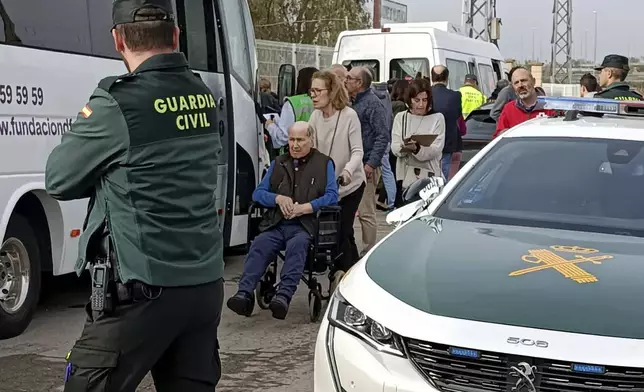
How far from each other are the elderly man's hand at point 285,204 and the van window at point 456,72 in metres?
10.5

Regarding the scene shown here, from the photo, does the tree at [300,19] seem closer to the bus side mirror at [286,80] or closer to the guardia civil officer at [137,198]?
the bus side mirror at [286,80]

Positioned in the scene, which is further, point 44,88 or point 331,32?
point 331,32

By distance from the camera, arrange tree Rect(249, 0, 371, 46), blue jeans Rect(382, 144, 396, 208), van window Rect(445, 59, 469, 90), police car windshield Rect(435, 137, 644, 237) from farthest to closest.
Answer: tree Rect(249, 0, 371, 46) < van window Rect(445, 59, 469, 90) < blue jeans Rect(382, 144, 396, 208) < police car windshield Rect(435, 137, 644, 237)

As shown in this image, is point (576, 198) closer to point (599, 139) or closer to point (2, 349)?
point (599, 139)

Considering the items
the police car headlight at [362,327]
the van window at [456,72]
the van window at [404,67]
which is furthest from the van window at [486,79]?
the police car headlight at [362,327]

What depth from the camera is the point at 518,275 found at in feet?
13.5

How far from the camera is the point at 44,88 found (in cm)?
657

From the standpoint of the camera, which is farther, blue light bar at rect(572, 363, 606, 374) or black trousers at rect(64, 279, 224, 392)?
blue light bar at rect(572, 363, 606, 374)

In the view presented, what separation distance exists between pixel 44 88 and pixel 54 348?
1.75 meters

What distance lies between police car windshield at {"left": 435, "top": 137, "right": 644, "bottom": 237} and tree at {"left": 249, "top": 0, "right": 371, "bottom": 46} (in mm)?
28241

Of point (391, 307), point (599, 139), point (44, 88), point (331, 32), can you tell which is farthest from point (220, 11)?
point (331, 32)

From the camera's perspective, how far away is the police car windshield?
4.98 metres

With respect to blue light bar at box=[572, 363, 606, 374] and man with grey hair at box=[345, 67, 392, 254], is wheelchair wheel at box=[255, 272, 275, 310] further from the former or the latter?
blue light bar at box=[572, 363, 606, 374]

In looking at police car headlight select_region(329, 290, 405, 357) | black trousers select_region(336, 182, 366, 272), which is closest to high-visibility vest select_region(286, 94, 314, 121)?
black trousers select_region(336, 182, 366, 272)
